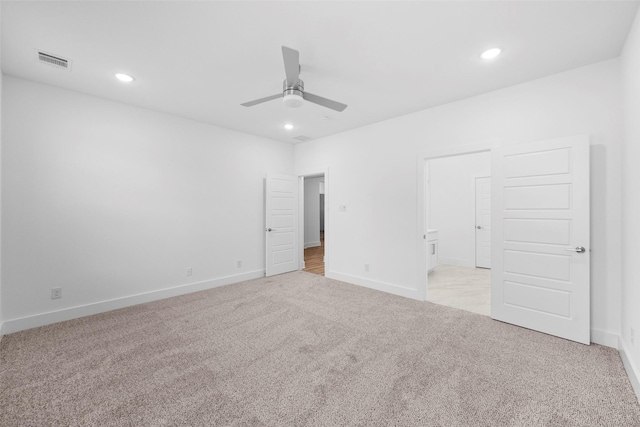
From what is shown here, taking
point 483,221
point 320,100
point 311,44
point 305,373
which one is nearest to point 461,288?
point 483,221

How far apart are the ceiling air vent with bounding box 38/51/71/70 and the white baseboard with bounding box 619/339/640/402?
17.6ft

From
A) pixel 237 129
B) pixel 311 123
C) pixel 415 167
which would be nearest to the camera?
pixel 415 167

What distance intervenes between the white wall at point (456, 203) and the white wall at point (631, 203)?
11.4ft

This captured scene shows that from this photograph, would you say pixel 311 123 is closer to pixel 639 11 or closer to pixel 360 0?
pixel 360 0

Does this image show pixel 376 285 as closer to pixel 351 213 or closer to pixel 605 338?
pixel 351 213

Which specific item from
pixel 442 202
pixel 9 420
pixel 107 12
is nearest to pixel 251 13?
pixel 107 12

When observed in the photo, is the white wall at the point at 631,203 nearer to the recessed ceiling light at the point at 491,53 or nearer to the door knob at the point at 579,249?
the door knob at the point at 579,249

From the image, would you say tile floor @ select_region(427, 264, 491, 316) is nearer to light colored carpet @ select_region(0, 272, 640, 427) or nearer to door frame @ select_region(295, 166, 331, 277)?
light colored carpet @ select_region(0, 272, 640, 427)

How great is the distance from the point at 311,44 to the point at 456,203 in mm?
5182

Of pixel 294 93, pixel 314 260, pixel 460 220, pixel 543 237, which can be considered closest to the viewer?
pixel 294 93

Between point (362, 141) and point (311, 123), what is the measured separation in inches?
36.1

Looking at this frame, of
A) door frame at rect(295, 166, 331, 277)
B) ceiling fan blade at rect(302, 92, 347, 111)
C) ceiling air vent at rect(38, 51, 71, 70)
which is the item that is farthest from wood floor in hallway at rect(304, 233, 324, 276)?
ceiling air vent at rect(38, 51, 71, 70)

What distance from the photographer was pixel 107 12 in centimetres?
196

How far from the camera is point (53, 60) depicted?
259 centimetres
